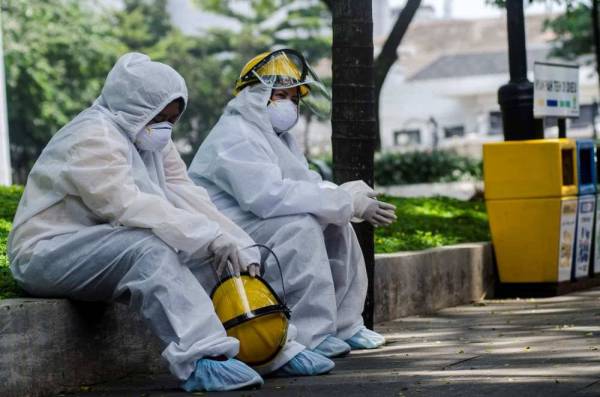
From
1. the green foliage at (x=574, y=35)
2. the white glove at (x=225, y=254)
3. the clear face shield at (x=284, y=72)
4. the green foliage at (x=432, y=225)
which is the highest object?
the green foliage at (x=574, y=35)

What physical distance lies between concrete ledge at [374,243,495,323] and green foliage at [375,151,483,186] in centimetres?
1373

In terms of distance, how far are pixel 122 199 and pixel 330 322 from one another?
1.51 metres

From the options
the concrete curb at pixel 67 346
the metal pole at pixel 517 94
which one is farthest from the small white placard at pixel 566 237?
the concrete curb at pixel 67 346

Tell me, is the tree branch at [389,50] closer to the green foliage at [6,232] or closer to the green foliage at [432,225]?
the green foliage at [432,225]

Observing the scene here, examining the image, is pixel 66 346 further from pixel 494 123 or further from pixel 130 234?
pixel 494 123

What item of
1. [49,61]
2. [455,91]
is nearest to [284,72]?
[49,61]

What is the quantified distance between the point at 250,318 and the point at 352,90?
7.83 ft

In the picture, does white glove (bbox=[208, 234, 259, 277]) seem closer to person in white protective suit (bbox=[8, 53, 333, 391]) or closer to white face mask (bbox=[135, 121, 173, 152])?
person in white protective suit (bbox=[8, 53, 333, 391])

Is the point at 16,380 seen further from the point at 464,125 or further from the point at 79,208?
the point at 464,125

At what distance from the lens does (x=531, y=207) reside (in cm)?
1052

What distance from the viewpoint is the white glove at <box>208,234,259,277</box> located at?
5.74m

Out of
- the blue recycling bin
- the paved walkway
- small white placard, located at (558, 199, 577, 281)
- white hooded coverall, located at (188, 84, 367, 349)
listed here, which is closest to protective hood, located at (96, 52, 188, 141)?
white hooded coverall, located at (188, 84, 367, 349)

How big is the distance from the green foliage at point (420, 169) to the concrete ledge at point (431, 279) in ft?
45.1

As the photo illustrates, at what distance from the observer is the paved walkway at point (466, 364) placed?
5387 millimetres
